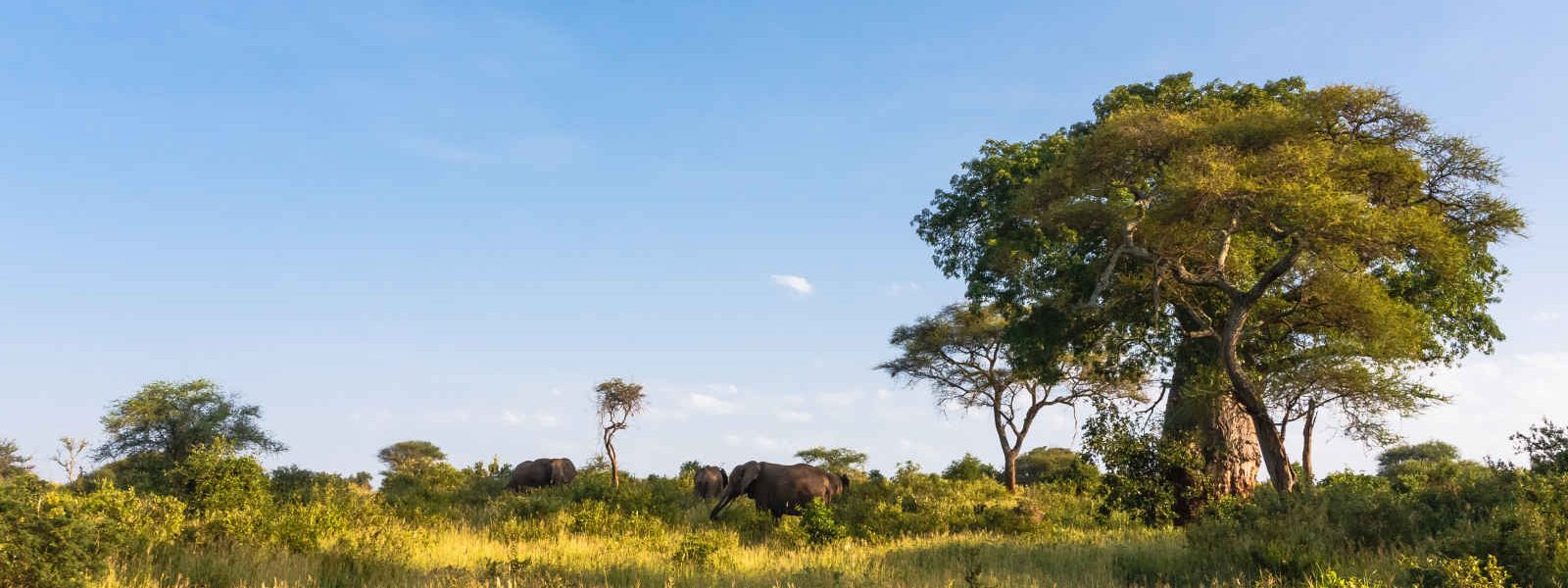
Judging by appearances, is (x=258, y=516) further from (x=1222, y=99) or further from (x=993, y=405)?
(x=993, y=405)

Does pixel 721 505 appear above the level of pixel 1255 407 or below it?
below

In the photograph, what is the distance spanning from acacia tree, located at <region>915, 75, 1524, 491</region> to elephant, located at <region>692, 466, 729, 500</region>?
36.0 feet

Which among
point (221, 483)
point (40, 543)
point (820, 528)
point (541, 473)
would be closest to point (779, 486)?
point (820, 528)

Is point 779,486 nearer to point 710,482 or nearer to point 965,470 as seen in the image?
point 710,482

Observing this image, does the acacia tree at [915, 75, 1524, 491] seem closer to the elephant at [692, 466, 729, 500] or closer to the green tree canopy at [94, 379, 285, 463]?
the elephant at [692, 466, 729, 500]

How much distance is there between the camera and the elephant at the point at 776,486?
940 inches

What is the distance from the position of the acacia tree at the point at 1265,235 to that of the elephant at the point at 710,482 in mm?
10965

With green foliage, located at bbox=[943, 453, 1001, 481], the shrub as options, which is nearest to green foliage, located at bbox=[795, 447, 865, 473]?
green foliage, located at bbox=[943, 453, 1001, 481]

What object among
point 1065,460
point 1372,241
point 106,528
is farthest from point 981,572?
point 1065,460

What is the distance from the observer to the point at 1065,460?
5228 centimetres

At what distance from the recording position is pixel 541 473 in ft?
116

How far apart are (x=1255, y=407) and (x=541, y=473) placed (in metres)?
24.3

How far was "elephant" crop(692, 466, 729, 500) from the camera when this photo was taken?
102 feet

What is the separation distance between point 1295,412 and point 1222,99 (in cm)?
1008
